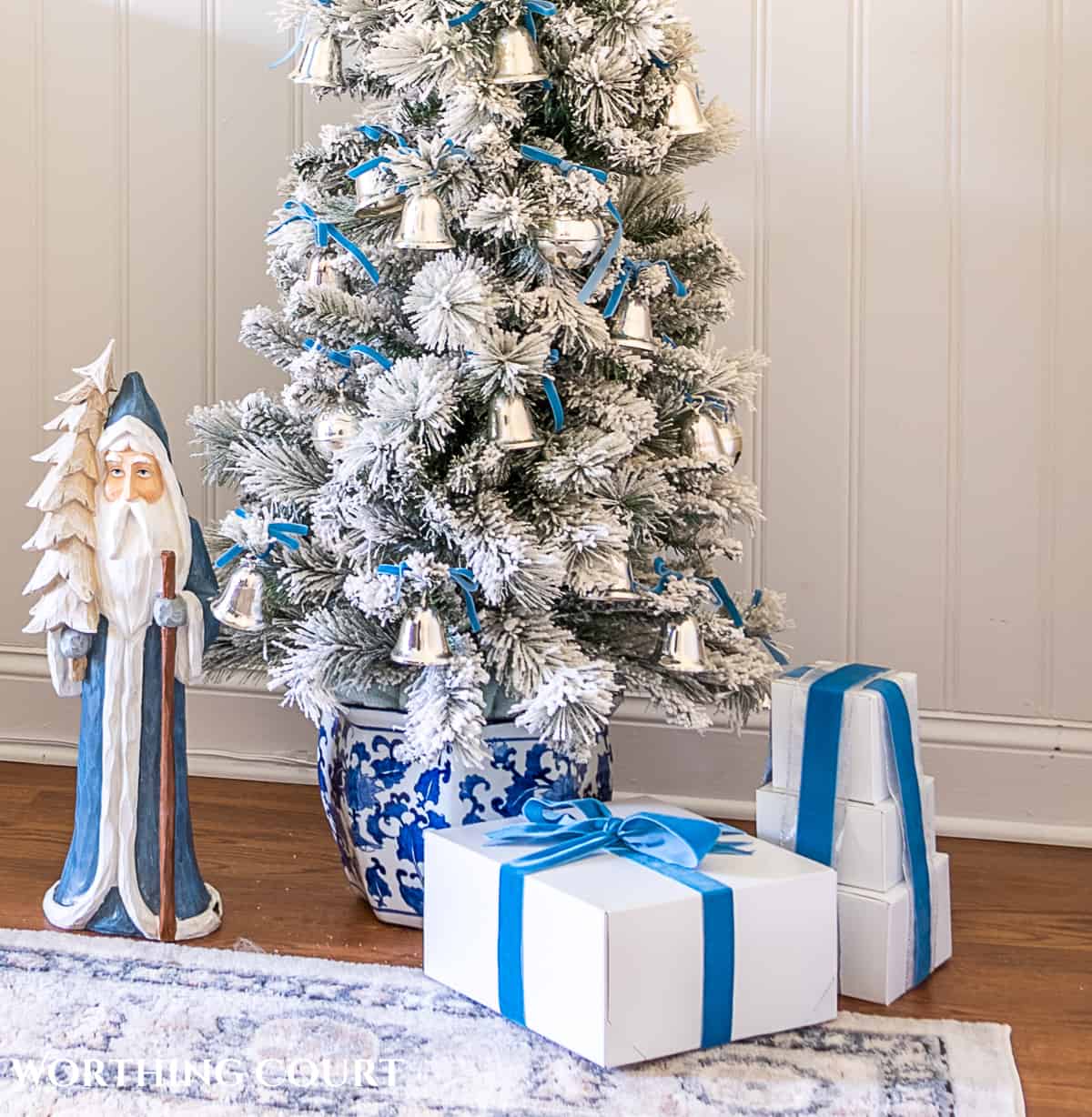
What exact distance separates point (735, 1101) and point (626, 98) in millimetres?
920

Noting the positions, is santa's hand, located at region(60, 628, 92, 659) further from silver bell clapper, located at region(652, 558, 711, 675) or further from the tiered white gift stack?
the tiered white gift stack

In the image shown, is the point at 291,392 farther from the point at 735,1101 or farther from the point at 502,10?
the point at 735,1101

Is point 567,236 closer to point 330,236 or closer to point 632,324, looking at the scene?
point 632,324

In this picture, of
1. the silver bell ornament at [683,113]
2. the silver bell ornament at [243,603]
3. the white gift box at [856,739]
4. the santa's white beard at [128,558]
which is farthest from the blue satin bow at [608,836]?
the silver bell ornament at [683,113]

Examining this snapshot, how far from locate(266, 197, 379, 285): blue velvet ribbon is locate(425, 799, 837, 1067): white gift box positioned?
563 mm

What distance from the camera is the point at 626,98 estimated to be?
131cm

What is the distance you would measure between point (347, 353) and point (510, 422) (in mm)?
221

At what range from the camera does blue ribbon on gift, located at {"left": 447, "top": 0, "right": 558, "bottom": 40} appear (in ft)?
4.13

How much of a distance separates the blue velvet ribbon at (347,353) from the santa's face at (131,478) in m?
0.20

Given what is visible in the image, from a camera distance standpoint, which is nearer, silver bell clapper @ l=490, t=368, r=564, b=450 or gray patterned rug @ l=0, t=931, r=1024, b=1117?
gray patterned rug @ l=0, t=931, r=1024, b=1117

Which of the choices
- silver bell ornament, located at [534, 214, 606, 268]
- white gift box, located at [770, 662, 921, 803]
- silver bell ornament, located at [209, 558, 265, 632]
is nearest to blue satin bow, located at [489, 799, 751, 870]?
white gift box, located at [770, 662, 921, 803]

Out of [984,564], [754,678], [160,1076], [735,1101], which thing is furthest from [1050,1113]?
[984,564]

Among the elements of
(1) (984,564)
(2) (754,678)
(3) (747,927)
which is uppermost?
(1) (984,564)

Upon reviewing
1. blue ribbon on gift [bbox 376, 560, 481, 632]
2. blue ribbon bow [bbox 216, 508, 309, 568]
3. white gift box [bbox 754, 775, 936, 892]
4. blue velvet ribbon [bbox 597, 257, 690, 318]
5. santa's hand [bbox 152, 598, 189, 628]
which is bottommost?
white gift box [bbox 754, 775, 936, 892]
